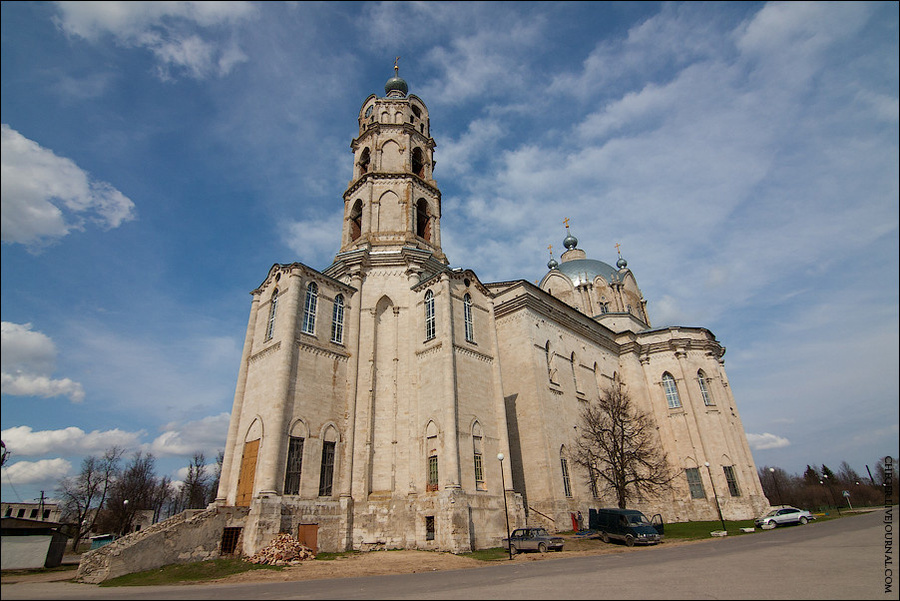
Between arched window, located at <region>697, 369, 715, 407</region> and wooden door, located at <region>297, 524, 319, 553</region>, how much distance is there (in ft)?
118

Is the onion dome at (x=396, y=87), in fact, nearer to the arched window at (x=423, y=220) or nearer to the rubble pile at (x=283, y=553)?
the arched window at (x=423, y=220)

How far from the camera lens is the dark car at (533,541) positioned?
20859 millimetres

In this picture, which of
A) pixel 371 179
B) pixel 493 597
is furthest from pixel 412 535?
pixel 371 179

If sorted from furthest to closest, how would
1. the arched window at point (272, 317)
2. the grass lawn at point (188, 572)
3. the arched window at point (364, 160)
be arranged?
the arched window at point (364, 160), the arched window at point (272, 317), the grass lawn at point (188, 572)

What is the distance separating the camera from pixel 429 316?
93.4 ft

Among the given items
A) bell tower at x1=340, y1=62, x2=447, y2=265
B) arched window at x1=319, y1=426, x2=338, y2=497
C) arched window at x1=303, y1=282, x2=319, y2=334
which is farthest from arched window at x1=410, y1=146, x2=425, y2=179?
arched window at x1=319, y1=426, x2=338, y2=497

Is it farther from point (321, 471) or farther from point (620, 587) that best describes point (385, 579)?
point (321, 471)

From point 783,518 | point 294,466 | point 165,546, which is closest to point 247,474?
point 294,466

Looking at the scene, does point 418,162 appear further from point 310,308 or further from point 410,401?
point 410,401

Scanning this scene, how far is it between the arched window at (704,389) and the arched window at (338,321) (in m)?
34.0

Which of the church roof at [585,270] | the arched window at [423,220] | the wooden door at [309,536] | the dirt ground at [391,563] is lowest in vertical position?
the dirt ground at [391,563]

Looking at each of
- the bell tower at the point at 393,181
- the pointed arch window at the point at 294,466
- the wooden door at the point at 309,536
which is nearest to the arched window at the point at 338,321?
the bell tower at the point at 393,181

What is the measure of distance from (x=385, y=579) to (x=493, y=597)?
6434 millimetres

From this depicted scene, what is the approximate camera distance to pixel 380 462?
2566cm
